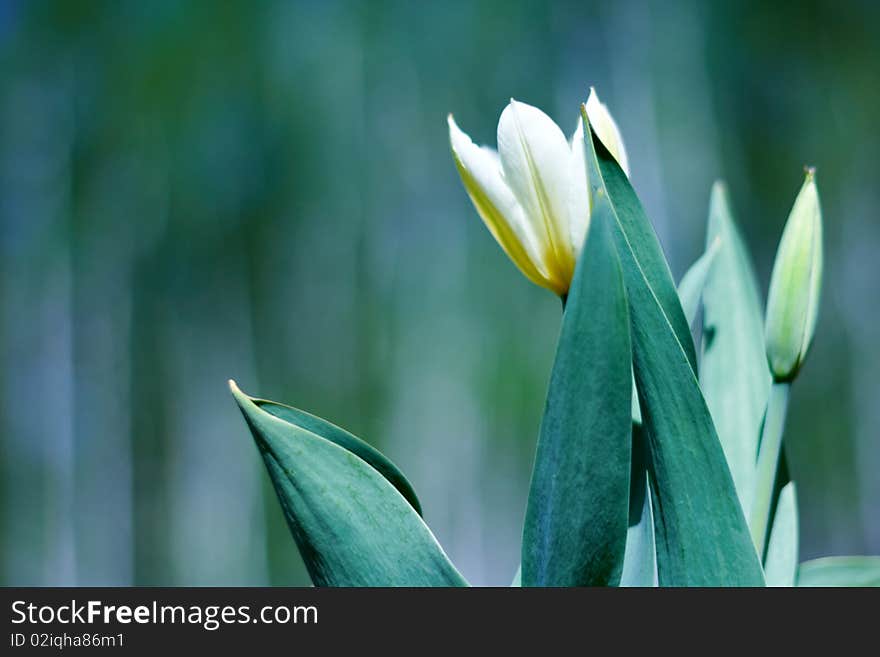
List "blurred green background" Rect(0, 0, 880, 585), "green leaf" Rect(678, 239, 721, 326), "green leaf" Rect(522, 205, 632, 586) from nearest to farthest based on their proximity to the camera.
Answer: "green leaf" Rect(522, 205, 632, 586) < "green leaf" Rect(678, 239, 721, 326) < "blurred green background" Rect(0, 0, 880, 585)

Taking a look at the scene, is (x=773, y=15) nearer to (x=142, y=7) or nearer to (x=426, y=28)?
(x=426, y=28)

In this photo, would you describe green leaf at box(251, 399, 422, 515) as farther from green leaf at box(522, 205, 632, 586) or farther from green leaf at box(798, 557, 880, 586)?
green leaf at box(798, 557, 880, 586)

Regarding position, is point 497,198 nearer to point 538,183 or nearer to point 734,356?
point 538,183

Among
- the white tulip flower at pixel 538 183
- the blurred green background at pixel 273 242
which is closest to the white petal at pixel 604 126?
the white tulip flower at pixel 538 183

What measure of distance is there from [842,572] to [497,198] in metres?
0.19

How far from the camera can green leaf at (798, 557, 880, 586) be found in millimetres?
304

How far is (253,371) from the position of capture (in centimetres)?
371

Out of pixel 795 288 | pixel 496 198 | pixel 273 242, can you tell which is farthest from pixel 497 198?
pixel 273 242

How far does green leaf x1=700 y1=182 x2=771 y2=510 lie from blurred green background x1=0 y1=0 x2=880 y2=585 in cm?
285

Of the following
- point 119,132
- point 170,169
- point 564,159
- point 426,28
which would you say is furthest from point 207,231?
point 564,159

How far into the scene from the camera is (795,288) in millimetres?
265

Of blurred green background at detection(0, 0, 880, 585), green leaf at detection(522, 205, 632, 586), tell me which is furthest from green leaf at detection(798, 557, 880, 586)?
blurred green background at detection(0, 0, 880, 585)
